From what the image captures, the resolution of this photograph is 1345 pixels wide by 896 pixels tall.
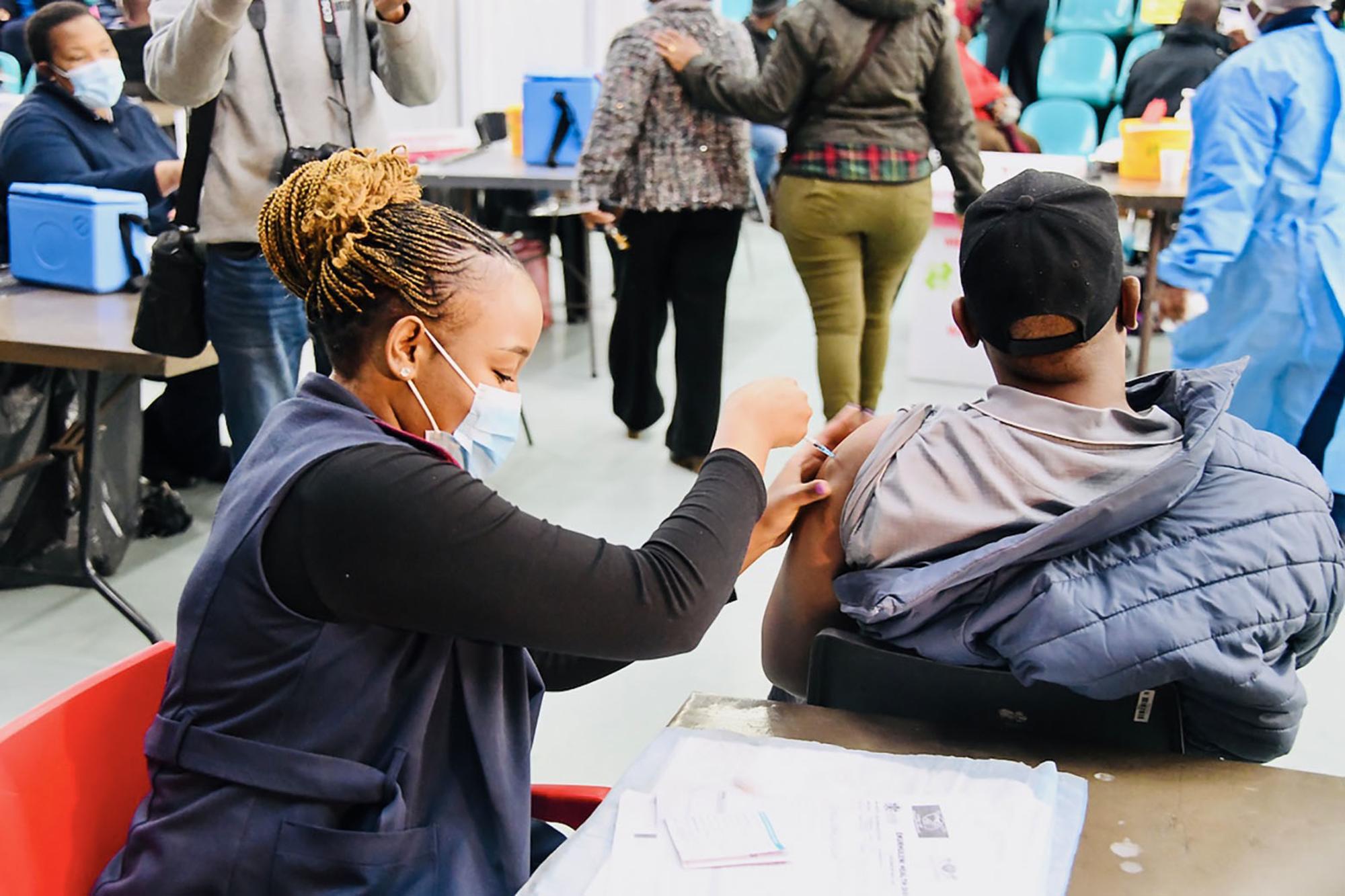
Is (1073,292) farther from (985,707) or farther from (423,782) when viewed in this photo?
(423,782)

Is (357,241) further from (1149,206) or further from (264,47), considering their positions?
(1149,206)

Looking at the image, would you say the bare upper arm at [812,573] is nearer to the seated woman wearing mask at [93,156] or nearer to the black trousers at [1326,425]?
the black trousers at [1326,425]

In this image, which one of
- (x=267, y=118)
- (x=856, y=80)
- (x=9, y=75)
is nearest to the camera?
(x=267, y=118)

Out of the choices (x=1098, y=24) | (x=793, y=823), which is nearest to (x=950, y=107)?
(x=793, y=823)

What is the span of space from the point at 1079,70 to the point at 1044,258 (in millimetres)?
6633

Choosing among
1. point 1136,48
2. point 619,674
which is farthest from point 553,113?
point 1136,48

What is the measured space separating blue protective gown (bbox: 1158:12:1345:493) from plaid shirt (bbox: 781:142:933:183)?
2.51 ft

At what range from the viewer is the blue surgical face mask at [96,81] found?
11.2 feet

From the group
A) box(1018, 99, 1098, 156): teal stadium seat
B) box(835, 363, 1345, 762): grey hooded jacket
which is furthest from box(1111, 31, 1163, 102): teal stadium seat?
box(835, 363, 1345, 762): grey hooded jacket

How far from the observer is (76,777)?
1.07 m

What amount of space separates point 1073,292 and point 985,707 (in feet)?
1.31

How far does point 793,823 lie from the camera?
37.3 inches

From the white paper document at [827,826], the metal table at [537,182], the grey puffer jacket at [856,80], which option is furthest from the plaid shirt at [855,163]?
the white paper document at [827,826]

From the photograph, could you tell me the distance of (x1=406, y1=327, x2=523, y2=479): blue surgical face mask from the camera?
1100 mm
